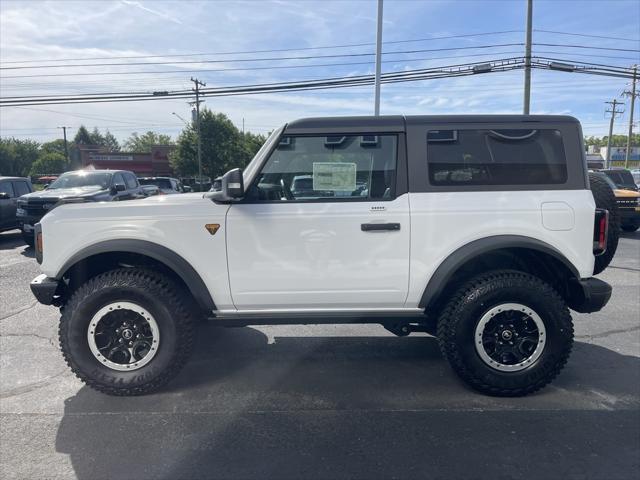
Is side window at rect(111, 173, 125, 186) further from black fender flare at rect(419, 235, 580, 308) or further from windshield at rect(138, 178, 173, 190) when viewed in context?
black fender flare at rect(419, 235, 580, 308)

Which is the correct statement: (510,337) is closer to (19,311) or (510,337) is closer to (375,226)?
(375,226)

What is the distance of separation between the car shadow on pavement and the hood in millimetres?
8647

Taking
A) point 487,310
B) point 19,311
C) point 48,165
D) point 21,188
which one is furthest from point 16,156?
point 487,310

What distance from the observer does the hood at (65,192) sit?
439 inches

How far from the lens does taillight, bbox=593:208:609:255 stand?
147 inches

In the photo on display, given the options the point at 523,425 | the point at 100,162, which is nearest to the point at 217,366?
the point at 523,425

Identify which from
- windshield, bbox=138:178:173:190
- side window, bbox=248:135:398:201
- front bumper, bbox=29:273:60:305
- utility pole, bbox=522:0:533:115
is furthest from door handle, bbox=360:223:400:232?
windshield, bbox=138:178:173:190

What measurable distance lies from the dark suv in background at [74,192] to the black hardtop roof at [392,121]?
720cm

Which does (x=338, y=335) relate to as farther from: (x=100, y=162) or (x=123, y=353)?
(x=100, y=162)

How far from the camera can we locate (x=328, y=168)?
369 centimetres

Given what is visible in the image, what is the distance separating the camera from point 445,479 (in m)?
2.66

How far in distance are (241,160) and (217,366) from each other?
170ft

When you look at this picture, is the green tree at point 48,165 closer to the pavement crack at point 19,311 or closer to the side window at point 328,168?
the pavement crack at point 19,311

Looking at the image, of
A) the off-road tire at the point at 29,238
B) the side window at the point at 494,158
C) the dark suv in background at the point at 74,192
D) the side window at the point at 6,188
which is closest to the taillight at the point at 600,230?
the side window at the point at 494,158
